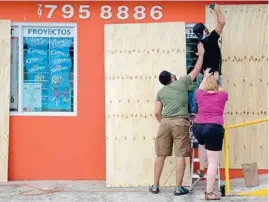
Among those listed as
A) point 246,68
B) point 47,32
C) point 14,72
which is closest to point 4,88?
point 14,72

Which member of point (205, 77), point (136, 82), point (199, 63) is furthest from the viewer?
point (136, 82)

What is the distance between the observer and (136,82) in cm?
863

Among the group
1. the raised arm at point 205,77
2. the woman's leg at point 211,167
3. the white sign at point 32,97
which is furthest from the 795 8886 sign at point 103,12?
the woman's leg at point 211,167

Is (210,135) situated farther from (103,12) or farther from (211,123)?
(103,12)

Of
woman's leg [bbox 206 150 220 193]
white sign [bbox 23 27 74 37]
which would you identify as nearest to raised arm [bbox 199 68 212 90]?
woman's leg [bbox 206 150 220 193]

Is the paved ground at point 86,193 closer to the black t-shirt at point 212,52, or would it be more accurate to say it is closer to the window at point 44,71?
the window at point 44,71

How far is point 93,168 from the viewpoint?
8938 millimetres

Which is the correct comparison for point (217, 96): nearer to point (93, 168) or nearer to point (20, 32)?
point (93, 168)

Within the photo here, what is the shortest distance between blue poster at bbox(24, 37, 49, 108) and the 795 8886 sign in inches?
18.7

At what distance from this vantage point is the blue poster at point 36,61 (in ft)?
29.5

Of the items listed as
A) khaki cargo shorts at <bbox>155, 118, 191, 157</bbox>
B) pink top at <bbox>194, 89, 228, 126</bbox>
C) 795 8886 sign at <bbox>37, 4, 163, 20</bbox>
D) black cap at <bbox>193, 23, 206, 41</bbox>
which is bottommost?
khaki cargo shorts at <bbox>155, 118, 191, 157</bbox>

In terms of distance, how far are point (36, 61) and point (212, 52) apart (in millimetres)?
2863

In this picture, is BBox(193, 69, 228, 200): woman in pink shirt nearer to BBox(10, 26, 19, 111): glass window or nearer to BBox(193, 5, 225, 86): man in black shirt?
BBox(193, 5, 225, 86): man in black shirt

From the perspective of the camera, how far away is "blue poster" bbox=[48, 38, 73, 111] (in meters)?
8.99
